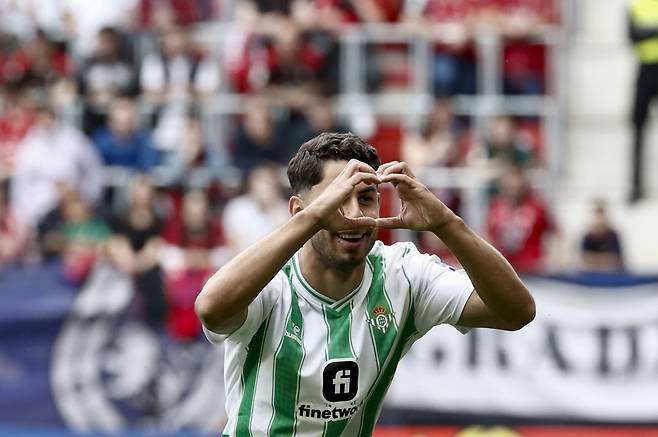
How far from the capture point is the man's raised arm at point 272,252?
4.75 metres

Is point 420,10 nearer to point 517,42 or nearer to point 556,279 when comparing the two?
point 517,42

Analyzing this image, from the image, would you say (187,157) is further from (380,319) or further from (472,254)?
(472,254)

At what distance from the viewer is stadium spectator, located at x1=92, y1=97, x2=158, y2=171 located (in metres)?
14.2

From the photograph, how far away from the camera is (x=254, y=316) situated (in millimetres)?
5047

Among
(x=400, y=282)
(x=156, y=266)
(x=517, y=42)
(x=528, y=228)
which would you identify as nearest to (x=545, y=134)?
(x=517, y=42)

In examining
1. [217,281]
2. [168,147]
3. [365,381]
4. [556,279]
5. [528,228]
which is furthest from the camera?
[168,147]

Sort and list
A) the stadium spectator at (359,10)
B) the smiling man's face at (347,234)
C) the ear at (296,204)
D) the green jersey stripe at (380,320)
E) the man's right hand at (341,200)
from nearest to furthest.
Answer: the man's right hand at (341,200) → the smiling man's face at (347,234) → the ear at (296,204) → the green jersey stripe at (380,320) → the stadium spectator at (359,10)

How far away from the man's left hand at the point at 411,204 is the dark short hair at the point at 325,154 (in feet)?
0.58

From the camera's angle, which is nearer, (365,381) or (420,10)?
(365,381)

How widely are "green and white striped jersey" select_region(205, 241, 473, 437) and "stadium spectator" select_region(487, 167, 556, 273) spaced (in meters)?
7.00

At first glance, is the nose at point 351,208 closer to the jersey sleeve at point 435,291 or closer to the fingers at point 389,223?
the fingers at point 389,223

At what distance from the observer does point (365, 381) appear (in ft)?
17.1

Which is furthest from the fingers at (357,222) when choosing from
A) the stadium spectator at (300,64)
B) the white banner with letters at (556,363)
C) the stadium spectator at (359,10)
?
the stadium spectator at (359,10)

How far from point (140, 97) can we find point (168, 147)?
73cm
